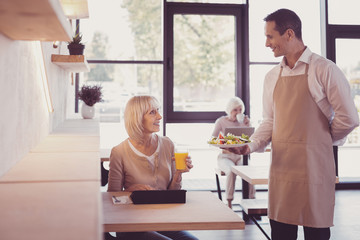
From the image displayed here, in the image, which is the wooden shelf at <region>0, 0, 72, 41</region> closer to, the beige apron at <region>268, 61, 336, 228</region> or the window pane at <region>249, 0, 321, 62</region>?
the beige apron at <region>268, 61, 336, 228</region>

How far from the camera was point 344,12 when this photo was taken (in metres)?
5.85

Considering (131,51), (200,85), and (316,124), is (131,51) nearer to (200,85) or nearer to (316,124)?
(200,85)

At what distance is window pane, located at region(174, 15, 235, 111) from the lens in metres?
5.59

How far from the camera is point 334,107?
82.8 inches

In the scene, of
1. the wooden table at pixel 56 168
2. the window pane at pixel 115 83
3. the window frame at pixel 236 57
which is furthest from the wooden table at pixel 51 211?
the window frame at pixel 236 57

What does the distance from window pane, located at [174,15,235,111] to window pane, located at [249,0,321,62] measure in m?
0.32

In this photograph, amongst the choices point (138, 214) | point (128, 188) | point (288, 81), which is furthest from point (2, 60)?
point (288, 81)

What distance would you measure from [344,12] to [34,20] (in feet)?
19.1

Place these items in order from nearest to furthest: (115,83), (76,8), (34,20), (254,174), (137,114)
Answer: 1. (34,20)
2. (137,114)
3. (254,174)
4. (76,8)
5. (115,83)

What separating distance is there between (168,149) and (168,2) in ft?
11.7

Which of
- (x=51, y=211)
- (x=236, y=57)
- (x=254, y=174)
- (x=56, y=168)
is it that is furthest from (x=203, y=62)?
(x=51, y=211)

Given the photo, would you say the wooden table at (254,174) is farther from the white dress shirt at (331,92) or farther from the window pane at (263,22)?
the window pane at (263,22)

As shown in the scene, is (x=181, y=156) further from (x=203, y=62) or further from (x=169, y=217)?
(x=203, y=62)

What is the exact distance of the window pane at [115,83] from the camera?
17.9 feet
